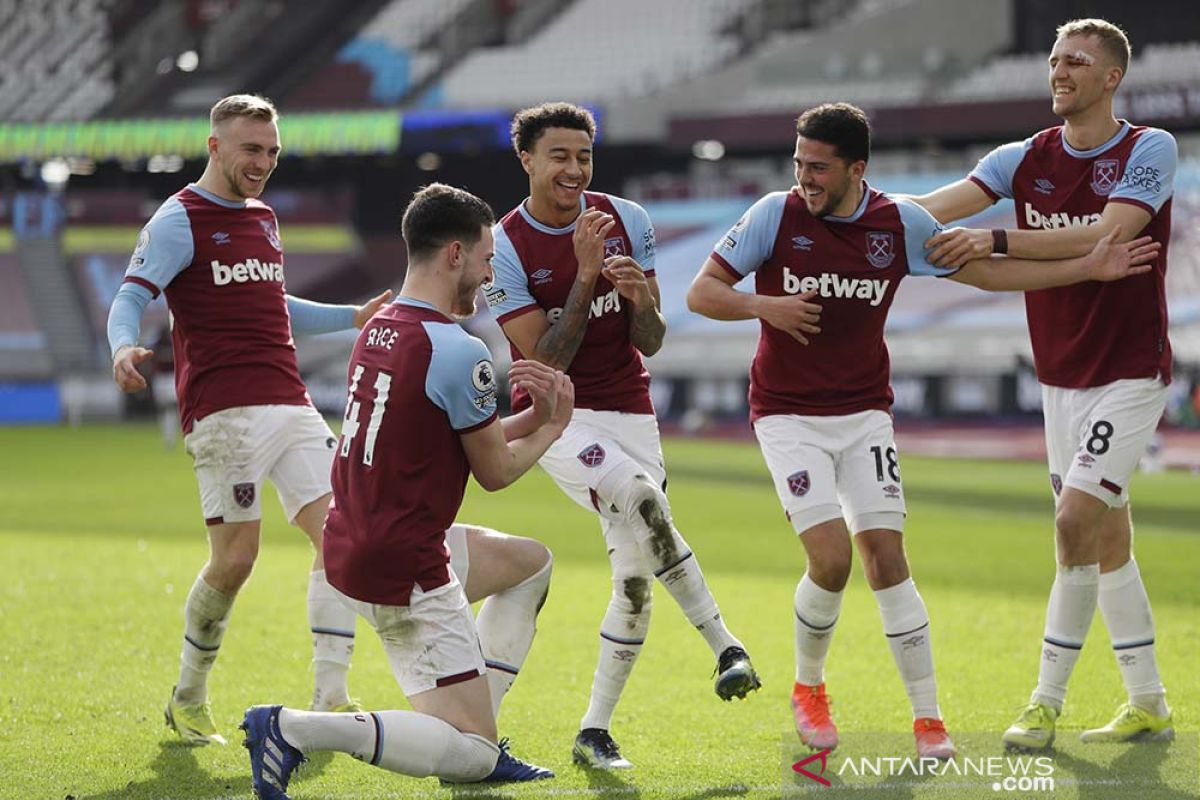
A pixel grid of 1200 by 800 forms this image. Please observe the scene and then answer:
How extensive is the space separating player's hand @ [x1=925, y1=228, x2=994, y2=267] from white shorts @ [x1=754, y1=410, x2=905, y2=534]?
0.63m

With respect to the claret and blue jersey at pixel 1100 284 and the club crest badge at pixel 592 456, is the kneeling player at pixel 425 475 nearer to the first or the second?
the club crest badge at pixel 592 456

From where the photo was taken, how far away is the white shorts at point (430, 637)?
16.1 ft

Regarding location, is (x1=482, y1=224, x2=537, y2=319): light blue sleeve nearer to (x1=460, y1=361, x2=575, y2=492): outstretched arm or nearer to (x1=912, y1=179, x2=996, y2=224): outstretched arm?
(x1=460, y1=361, x2=575, y2=492): outstretched arm

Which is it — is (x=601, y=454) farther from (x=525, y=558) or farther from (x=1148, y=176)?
(x=1148, y=176)

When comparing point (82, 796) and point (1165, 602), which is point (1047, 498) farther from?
point (82, 796)

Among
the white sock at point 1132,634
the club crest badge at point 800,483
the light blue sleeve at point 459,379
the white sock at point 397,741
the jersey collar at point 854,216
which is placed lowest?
the white sock at point 1132,634

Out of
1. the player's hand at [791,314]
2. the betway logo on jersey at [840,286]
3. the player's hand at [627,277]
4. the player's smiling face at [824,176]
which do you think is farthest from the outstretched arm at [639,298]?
the player's smiling face at [824,176]

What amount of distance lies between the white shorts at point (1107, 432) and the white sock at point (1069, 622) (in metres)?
0.31

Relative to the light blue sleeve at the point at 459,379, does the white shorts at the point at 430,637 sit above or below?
below

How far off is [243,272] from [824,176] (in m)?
2.37

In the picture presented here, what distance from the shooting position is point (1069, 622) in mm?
6176

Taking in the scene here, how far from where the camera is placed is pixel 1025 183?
21.1 ft

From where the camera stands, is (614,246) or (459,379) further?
(614,246)

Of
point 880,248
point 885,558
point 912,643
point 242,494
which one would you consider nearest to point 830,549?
point 885,558
